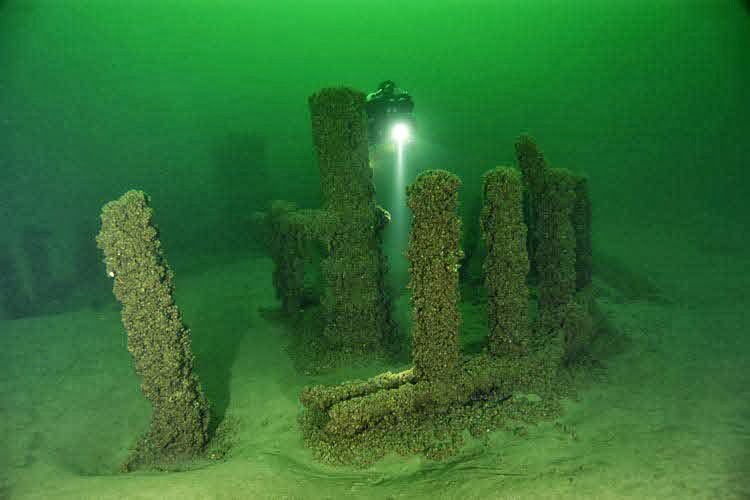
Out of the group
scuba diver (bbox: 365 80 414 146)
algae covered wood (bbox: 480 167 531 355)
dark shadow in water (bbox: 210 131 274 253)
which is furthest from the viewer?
dark shadow in water (bbox: 210 131 274 253)

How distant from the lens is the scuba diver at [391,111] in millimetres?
9258

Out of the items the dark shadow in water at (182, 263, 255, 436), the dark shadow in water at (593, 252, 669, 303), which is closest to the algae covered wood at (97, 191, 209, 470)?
the dark shadow in water at (182, 263, 255, 436)

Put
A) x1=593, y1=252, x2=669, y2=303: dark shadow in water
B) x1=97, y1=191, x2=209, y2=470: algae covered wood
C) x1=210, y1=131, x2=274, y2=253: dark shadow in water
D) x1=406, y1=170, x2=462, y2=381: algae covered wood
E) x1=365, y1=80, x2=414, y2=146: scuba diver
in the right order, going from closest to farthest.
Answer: x1=97, y1=191, x2=209, y2=470: algae covered wood, x1=406, y1=170, x2=462, y2=381: algae covered wood, x1=365, y1=80, x2=414, y2=146: scuba diver, x1=593, y1=252, x2=669, y2=303: dark shadow in water, x1=210, y1=131, x2=274, y2=253: dark shadow in water

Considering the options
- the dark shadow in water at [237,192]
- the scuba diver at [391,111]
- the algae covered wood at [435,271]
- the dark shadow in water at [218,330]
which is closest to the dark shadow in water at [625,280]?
the scuba diver at [391,111]

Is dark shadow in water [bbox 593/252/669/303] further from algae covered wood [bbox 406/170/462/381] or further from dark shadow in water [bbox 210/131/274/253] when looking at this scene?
dark shadow in water [bbox 210/131/274/253]

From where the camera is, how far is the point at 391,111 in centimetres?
928

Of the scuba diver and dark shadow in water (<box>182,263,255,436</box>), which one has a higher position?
the scuba diver

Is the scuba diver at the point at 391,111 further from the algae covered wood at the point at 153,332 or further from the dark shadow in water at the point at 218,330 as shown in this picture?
the dark shadow in water at the point at 218,330

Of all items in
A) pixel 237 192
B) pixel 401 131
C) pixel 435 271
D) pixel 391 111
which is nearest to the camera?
pixel 435 271

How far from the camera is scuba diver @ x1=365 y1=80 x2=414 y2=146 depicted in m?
9.26

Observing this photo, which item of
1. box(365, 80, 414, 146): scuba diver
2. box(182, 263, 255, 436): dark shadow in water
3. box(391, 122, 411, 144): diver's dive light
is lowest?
box(182, 263, 255, 436): dark shadow in water

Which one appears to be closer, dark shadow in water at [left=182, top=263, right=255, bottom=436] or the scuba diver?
dark shadow in water at [left=182, top=263, right=255, bottom=436]

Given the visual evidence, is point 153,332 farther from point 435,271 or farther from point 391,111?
point 391,111

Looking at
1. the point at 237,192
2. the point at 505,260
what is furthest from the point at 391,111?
the point at 237,192
